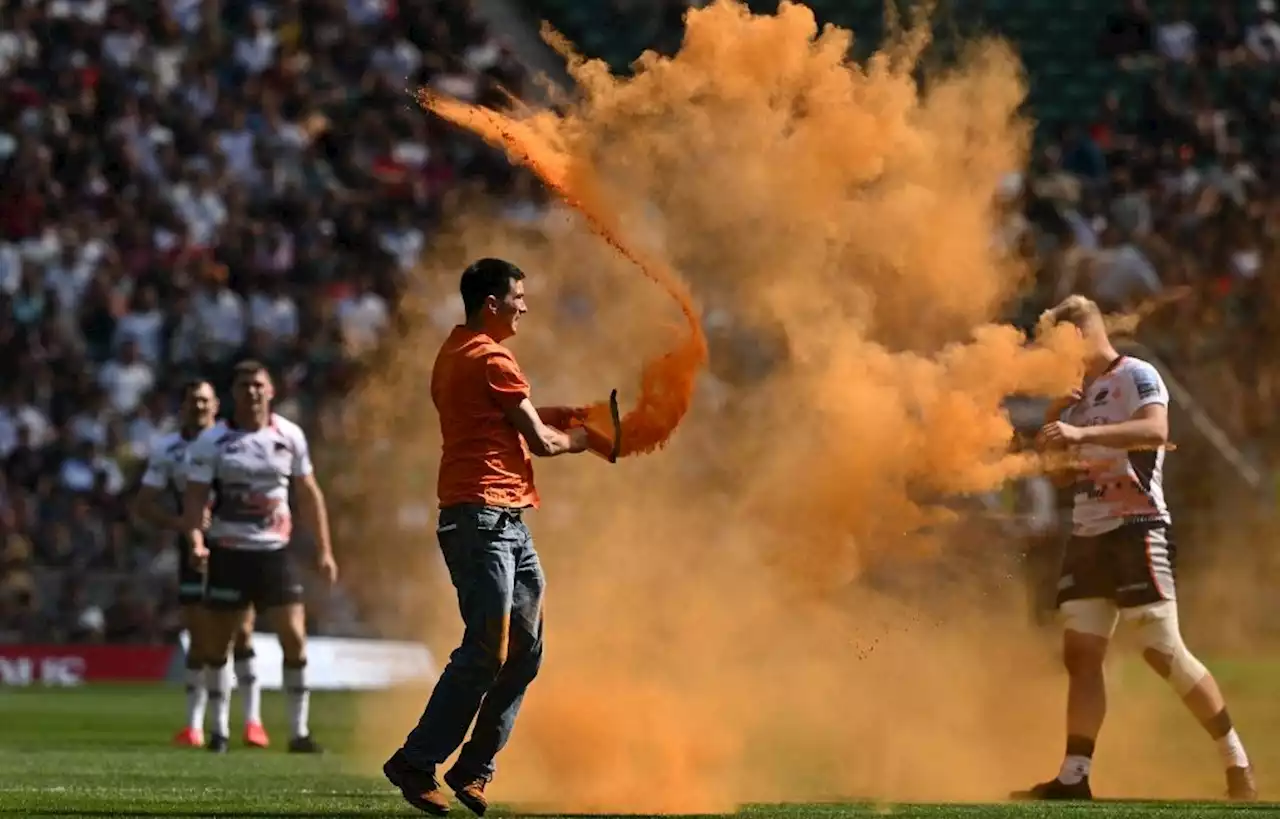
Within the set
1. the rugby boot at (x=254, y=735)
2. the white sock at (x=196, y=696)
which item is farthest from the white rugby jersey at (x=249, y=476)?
the rugby boot at (x=254, y=735)

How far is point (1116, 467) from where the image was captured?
43.1 feet

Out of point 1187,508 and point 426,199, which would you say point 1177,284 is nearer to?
point 1187,508

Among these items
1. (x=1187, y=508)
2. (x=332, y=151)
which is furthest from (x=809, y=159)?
(x=332, y=151)

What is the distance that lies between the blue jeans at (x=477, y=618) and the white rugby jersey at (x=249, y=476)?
622 cm

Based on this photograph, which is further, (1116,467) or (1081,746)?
(1116,467)

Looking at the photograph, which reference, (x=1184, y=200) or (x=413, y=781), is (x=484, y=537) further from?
(x=1184, y=200)

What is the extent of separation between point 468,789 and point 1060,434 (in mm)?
3591

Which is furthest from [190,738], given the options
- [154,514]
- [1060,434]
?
[1060,434]

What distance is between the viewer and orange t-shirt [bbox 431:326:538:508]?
423 inches

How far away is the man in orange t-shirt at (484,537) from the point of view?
10.7 meters

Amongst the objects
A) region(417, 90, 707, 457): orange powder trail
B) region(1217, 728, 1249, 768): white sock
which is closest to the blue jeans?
region(417, 90, 707, 457): orange powder trail

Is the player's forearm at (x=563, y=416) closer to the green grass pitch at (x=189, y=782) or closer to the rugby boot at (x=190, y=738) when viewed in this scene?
the green grass pitch at (x=189, y=782)

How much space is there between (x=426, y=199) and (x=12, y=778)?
49.4 ft

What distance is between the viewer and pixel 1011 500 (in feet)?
63.9
